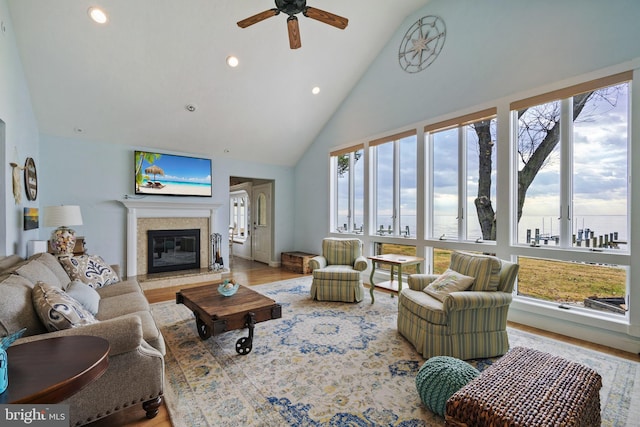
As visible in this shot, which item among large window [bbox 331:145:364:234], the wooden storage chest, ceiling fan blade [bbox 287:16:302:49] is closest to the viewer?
ceiling fan blade [bbox 287:16:302:49]

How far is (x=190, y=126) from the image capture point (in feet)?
16.8

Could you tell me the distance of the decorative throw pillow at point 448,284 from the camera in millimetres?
2697

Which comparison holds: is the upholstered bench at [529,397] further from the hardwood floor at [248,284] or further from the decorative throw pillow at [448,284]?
the hardwood floor at [248,284]

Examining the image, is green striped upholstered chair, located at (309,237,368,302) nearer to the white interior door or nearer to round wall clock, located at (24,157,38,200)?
the white interior door

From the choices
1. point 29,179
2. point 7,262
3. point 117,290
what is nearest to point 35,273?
point 7,262

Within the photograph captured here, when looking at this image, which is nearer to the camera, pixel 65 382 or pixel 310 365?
pixel 65 382

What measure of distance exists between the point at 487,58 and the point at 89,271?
5.51 meters

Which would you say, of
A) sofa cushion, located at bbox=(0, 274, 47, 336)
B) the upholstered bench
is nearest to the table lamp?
sofa cushion, located at bbox=(0, 274, 47, 336)

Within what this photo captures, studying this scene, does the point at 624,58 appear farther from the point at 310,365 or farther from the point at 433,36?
the point at 310,365

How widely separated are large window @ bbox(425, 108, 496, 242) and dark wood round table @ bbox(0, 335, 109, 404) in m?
4.15

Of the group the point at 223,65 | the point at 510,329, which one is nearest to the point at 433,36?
the point at 223,65

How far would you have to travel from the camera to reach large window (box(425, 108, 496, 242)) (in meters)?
3.83

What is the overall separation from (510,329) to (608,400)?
1.22 m

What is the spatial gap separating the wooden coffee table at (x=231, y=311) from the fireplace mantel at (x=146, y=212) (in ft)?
8.76
